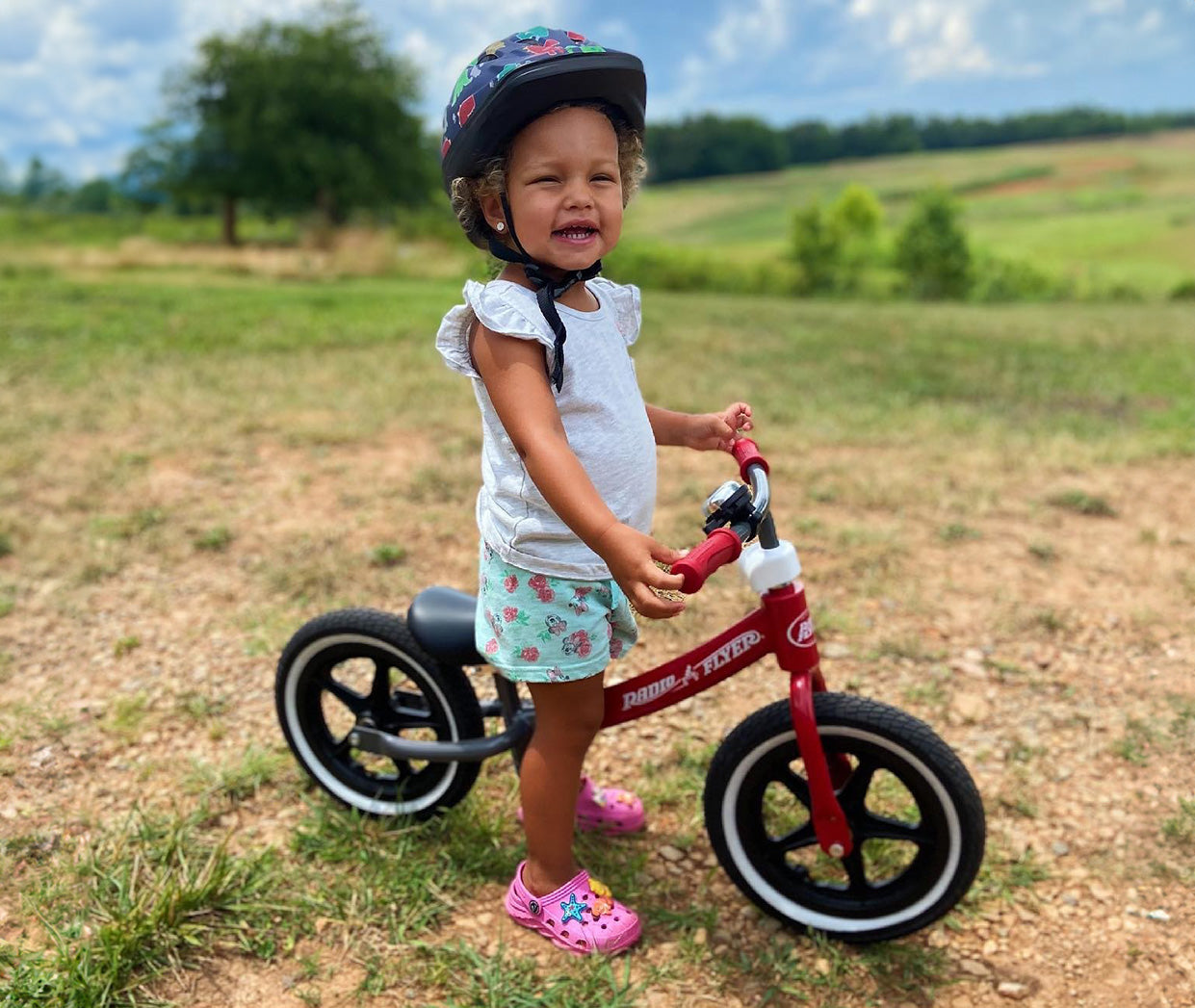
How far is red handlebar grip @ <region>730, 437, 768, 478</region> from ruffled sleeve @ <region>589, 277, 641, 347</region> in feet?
1.12

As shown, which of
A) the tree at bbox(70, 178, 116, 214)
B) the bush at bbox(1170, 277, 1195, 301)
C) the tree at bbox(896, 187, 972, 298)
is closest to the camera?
the bush at bbox(1170, 277, 1195, 301)

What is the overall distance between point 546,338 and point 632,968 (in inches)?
58.1

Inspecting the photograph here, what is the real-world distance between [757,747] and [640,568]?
801 millimetres

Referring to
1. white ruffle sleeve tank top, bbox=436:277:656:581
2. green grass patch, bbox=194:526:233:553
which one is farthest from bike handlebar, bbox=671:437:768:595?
green grass patch, bbox=194:526:233:553

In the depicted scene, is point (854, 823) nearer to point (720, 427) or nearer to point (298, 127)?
point (720, 427)

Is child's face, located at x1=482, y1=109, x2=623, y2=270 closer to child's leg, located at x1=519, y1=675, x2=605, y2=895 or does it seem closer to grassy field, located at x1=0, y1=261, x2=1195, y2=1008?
child's leg, located at x1=519, y1=675, x2=605, y2=895

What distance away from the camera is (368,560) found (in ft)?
13.9

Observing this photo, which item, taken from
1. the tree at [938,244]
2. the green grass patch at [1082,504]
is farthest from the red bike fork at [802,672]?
the tree at [938,244]

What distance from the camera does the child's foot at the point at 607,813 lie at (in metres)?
2.71

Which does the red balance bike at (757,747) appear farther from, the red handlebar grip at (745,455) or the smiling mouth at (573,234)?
the smiling mouth at (573,234)

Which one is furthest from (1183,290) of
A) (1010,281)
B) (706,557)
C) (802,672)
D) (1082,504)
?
(706,557)

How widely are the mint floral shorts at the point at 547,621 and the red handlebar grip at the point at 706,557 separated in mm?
387

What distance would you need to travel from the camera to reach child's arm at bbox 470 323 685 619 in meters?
1.66

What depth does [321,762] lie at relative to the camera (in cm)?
277
